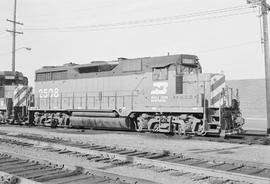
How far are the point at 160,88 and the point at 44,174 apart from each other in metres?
8.57

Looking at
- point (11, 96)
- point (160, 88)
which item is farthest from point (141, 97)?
point (11, 96)

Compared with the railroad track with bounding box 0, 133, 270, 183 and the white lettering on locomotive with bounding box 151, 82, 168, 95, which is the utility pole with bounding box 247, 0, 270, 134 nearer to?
the white lettering on locomotive with bounding box 151, 82, 168, 95

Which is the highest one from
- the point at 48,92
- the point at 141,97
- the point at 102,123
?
the point at 48,92

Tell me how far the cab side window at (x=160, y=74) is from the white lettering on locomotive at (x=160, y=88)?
22 centimetres

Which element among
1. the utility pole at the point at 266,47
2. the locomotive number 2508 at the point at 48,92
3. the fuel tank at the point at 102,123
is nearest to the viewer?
the fuel tank at the point at 102,123

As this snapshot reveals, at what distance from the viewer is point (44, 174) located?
611cm

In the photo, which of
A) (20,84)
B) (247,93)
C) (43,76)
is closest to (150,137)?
(43,76)

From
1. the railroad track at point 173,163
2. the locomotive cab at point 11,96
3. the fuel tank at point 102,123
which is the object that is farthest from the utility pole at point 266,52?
the locomotive cab at point 11,96

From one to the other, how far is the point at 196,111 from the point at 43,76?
10.1m

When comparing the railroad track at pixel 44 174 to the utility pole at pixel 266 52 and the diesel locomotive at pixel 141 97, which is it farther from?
the utility pole at pixel 266 52

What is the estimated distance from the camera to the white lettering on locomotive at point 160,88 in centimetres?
1387

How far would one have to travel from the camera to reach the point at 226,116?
12.7 metres

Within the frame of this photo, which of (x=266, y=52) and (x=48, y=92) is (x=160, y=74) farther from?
(x=48, y=92)

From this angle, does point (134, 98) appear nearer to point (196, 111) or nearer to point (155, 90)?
point (155, 90)
